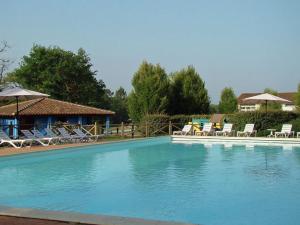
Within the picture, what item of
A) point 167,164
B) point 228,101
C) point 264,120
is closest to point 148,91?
Answer: point 264,120

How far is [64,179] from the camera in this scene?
11.7 meters

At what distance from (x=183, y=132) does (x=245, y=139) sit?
4198 mm

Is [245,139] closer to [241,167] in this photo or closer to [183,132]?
[183,132]

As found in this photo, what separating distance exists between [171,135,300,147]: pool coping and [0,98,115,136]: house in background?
482 centimetres

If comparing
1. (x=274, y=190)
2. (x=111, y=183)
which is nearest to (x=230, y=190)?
(x=274, y=190)

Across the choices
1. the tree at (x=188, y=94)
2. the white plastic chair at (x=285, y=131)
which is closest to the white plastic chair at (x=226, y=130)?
the white plastic chair at (x=285, y=131)

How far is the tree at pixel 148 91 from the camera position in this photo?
3247cm

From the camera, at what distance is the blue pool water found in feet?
26.1

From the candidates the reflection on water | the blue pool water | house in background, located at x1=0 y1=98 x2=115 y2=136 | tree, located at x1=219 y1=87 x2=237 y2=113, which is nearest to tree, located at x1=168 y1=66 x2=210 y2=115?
house in background, located at x1=0 y1=98 x2=115 y2=136

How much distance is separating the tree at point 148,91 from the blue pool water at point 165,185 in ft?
47.9

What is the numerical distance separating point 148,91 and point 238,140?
11432mm

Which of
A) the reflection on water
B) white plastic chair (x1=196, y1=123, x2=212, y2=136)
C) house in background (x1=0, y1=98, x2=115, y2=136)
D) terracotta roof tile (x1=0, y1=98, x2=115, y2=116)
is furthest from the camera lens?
terracotta roof tile (x1=0, y1=98, x2=115, y2=116)

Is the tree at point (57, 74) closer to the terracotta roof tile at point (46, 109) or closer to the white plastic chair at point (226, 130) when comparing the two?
the terracotta roof tile at point (46, 109)

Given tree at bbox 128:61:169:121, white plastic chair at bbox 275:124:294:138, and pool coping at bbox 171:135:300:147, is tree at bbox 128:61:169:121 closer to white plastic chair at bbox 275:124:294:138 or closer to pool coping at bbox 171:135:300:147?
pool coping at bbox 171:135:300:147
